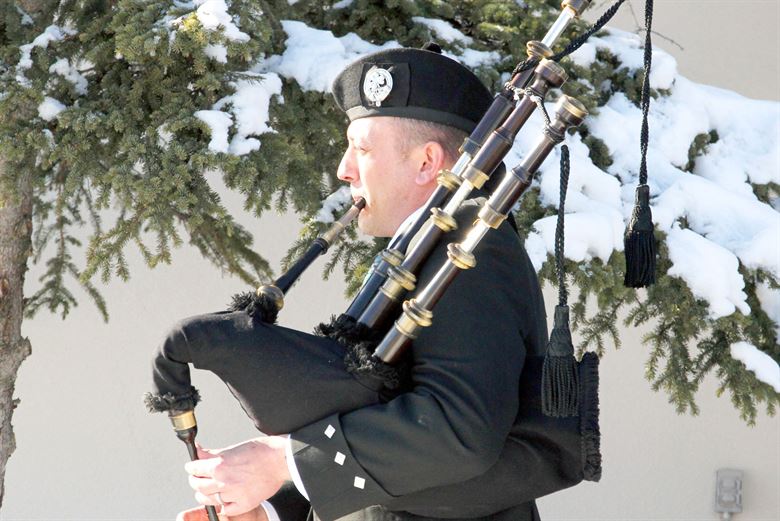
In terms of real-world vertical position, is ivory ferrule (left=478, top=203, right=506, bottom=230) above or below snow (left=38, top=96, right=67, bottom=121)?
below

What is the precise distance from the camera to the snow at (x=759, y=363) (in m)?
3.61

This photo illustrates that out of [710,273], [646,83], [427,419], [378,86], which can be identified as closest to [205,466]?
[427,419]

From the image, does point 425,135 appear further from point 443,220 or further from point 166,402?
point 166,402

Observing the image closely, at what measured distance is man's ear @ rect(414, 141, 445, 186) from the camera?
2.11 metres

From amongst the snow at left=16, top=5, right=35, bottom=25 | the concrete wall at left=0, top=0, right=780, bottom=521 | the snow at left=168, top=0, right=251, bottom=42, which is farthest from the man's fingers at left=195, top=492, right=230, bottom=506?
the concrete wall at left=0, top=0, right=780, bottom=521

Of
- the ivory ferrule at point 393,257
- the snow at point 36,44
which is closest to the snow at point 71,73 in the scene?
the snow at point 36,44

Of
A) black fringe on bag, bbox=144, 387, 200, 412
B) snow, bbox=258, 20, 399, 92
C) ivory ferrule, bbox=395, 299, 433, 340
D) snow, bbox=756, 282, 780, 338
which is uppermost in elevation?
snow, bbox=258, 20, 399, 92

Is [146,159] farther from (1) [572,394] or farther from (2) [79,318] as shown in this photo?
(2) [79,318]

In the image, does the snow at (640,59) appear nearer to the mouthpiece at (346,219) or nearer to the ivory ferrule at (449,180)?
the mouthpiece at (346,219)

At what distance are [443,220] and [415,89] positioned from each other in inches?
14.4

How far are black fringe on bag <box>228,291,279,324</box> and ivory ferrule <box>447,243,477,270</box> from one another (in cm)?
32

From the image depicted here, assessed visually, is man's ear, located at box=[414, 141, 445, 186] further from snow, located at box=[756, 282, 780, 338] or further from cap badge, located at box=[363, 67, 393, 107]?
snow, located at box=[756, 282, 780, 338]

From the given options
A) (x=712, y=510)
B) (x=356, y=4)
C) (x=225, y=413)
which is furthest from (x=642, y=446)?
(x=356, y=4)

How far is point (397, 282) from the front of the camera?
6.25 ft
